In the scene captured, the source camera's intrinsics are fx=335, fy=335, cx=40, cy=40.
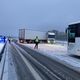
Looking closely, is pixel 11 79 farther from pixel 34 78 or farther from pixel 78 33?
pixel 78 33

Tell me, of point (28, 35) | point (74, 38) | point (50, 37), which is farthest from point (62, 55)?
point (50, 37)

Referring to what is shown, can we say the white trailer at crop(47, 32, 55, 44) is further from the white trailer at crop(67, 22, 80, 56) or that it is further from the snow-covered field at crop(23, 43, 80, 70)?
the white trailer at crop(67, 22, 80, 56)

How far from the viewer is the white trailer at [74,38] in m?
27.5

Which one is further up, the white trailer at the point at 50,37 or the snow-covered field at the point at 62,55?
the white trailer at the point at 50,37

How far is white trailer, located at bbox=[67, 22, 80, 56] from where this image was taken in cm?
2748

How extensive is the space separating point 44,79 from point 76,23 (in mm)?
16073

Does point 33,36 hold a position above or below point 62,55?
above

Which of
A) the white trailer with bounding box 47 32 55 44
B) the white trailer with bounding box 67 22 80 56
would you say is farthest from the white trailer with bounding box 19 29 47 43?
the white trailer with bounding box 67 22 80 56

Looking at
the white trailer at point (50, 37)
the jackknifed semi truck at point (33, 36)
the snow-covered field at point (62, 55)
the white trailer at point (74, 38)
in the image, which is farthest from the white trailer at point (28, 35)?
the white trailer at point (74, 38)

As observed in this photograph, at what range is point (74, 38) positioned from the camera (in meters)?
28.6

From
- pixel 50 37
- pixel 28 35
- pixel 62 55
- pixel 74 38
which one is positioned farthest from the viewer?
pixel 50 37

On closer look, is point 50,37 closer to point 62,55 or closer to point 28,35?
point 28,35

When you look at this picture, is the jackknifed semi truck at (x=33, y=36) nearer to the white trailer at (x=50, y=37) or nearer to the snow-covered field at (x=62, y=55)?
the white trailer at (x=50, y=37)

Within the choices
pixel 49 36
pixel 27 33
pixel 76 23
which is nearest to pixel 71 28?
pixel 76 23
